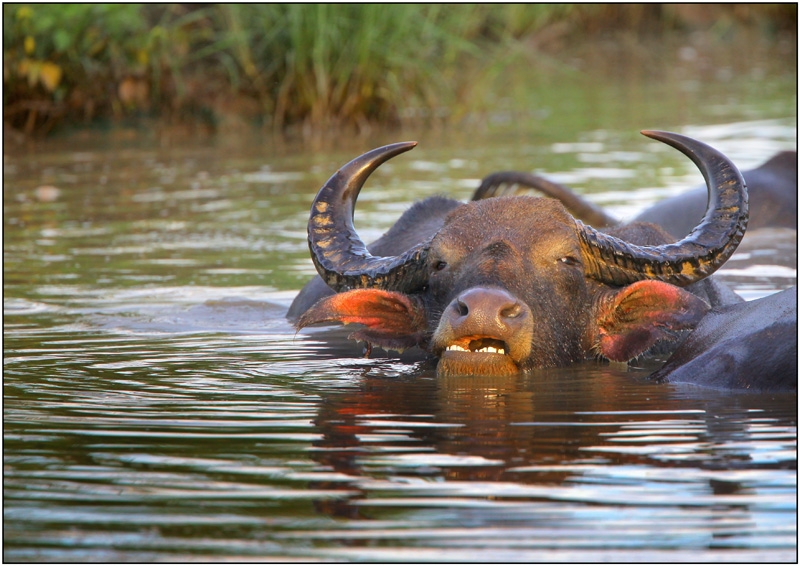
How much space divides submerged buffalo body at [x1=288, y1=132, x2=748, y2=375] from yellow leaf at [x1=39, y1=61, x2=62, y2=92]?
9952mm

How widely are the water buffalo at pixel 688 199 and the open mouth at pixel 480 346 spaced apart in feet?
10.6

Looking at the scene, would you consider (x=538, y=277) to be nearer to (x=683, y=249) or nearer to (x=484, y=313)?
(x=484, y=313)

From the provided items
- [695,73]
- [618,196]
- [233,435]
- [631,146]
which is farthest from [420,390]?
[695,73]

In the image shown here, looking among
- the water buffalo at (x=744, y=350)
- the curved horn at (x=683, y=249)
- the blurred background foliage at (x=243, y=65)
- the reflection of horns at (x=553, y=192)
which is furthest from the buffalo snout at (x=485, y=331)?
the blurred background foliage at (x=243, y=65)

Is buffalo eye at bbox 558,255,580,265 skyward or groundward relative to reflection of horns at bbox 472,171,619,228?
skyward

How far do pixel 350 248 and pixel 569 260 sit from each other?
1.26 meters

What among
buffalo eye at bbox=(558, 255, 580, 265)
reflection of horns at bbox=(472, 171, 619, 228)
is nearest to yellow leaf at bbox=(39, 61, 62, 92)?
reflection of horns at bbox=(472, 171, 619, 228)

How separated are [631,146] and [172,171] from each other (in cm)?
593

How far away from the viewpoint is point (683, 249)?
6566 mm

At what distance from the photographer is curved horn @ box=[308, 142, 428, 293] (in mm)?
6695

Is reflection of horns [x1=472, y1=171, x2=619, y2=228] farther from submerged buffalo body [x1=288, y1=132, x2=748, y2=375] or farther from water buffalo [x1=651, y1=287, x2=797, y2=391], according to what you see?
water buffalo [x1=651, y1=287, x2=797, y2=391]

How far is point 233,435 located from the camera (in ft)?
16.1

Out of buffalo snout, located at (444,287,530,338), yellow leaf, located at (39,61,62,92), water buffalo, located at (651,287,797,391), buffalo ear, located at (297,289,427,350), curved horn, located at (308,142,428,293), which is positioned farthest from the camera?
yellow leaf, located at (39,61,62,92)

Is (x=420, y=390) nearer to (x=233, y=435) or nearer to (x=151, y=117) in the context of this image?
(x=233, y=435)
